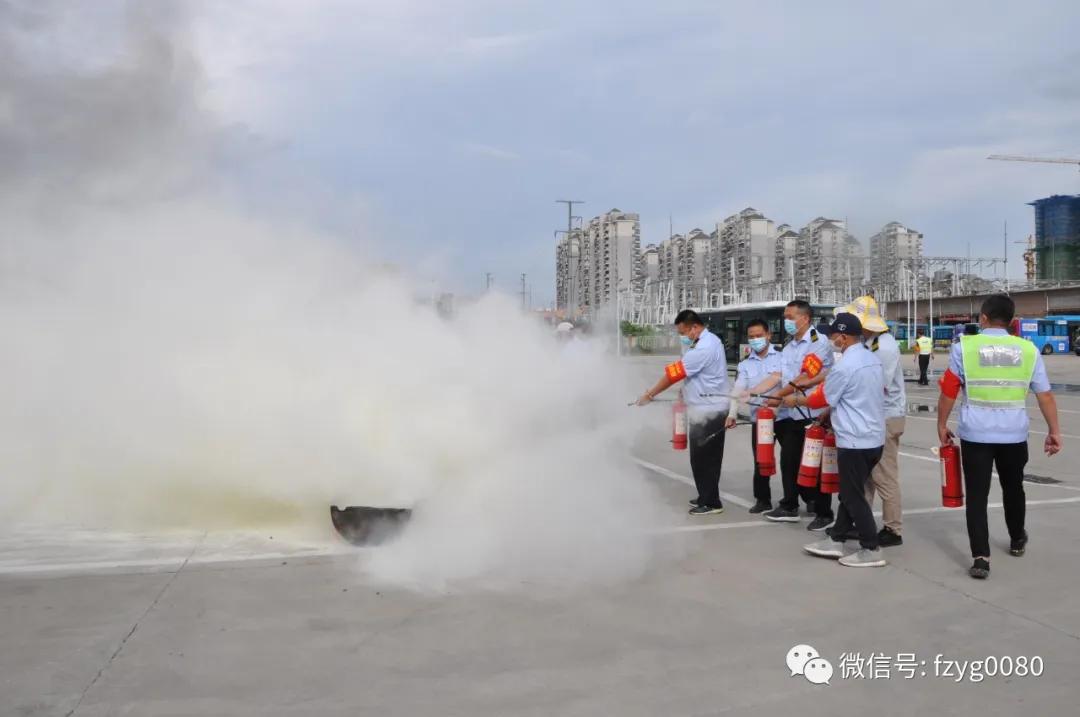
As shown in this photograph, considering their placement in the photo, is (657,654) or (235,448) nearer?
(657,654)

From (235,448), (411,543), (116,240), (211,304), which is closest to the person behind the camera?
(411,543)

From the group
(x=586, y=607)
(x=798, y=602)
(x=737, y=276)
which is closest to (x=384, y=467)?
(x=586, y=607)

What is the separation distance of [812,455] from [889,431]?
0.61m

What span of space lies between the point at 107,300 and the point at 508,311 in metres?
3.60

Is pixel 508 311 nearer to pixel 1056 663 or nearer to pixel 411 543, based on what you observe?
pixel 411 543

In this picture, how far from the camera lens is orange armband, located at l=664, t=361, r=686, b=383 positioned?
694cm

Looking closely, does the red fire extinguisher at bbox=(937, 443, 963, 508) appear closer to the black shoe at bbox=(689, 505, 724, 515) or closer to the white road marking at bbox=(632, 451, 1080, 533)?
the white road marking at bbox=(632, 451, 1080, 533)

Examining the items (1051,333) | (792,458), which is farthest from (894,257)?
(792,458)

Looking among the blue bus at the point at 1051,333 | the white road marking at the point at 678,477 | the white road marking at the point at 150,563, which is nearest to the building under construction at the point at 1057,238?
the blue bus at the point at 1051,333

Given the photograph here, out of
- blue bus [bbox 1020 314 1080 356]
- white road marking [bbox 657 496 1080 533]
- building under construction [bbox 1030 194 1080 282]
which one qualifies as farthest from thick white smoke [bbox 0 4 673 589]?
building under construction [bbox 1030 194 1080 282]

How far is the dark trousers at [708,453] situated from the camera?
7211 mm

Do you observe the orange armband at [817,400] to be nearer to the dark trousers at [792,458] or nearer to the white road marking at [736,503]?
the dark trousers at [792,458]

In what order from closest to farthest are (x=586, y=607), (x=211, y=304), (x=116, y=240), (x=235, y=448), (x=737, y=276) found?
1. (x=586, y=607)
2. (x=235, y=448)
3. (x=211, y=304)
4. (x=116, y=240)
5. (x=737, y=276)

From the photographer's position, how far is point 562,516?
645 cm
